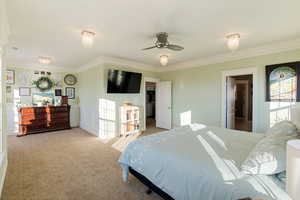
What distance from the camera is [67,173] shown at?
8.09 feet

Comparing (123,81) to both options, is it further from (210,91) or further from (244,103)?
(244,103)

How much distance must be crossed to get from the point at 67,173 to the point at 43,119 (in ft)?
11.6

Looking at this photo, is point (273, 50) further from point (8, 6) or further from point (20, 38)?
point (20, 38)

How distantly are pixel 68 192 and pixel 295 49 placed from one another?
16.6ft

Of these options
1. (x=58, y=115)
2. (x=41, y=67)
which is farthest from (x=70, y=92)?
(x=41, y=67)

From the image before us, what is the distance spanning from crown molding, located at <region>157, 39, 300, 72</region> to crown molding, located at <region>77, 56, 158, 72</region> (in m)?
1.18

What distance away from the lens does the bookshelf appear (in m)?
4.76

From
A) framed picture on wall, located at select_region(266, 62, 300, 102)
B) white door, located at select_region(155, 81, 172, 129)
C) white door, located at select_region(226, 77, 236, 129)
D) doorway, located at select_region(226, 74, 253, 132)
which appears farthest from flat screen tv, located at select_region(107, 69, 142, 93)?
doorway, located at select_region(226, 74, 253, 132)

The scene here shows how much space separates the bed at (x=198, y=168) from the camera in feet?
3.59

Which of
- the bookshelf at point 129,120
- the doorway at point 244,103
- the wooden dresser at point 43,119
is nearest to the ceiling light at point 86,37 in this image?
the bookshelf at point 129,120

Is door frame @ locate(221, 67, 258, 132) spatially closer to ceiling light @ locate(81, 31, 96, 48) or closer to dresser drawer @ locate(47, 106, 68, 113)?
ceiling light @ locate(81, 31, 96, 48)

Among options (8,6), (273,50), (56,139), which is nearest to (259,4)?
(273,50)

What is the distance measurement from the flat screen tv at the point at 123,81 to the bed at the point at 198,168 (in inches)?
107

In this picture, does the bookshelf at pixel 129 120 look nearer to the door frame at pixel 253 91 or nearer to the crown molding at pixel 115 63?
the crown molding at pixel 115 63
